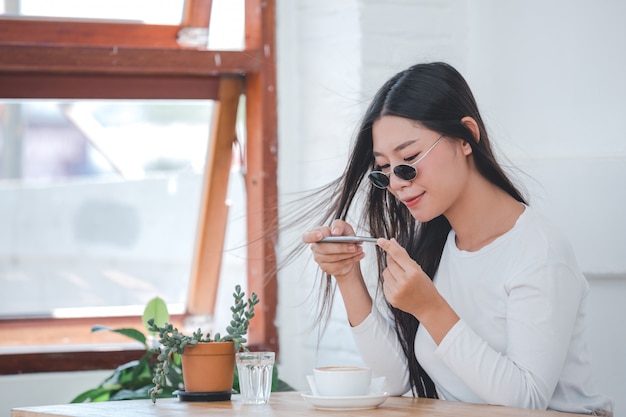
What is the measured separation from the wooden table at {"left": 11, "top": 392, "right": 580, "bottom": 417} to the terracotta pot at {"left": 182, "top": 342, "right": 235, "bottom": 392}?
34 mm

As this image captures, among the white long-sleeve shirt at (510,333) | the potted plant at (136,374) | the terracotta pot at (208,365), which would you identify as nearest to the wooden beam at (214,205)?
the potted plant at (136,374)

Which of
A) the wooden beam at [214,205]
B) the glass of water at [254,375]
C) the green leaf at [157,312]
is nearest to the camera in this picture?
the glass of water at [254,375]

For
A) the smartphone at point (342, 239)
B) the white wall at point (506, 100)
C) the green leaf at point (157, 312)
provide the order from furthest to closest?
the green leaf at point (157, 312)
the white wall at point (506, 100)
the smartphone at point (342, 239)

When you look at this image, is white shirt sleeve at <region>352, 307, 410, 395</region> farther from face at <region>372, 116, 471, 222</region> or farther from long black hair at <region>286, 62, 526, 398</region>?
face at <region>372, 116, 471, 222</region>

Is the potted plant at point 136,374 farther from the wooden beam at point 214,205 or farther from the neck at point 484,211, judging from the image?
the neck at point 484,211

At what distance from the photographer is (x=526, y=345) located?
5.50ft

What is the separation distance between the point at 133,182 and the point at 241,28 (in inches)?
22.7

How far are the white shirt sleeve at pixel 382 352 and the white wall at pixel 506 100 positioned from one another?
62 centimetres

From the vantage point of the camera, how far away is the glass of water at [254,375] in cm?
161

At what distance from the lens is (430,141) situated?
6.05 ft

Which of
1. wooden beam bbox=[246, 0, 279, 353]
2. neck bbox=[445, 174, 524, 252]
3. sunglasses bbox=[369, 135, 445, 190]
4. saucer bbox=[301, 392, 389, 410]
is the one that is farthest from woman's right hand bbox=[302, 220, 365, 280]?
wooden beam bbox=[246, 0, 279, 353]

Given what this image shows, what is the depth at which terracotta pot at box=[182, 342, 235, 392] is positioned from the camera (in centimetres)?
168

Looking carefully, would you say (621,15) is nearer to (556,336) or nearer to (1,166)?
(556,336)

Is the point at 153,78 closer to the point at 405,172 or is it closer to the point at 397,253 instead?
the point at 405,172
